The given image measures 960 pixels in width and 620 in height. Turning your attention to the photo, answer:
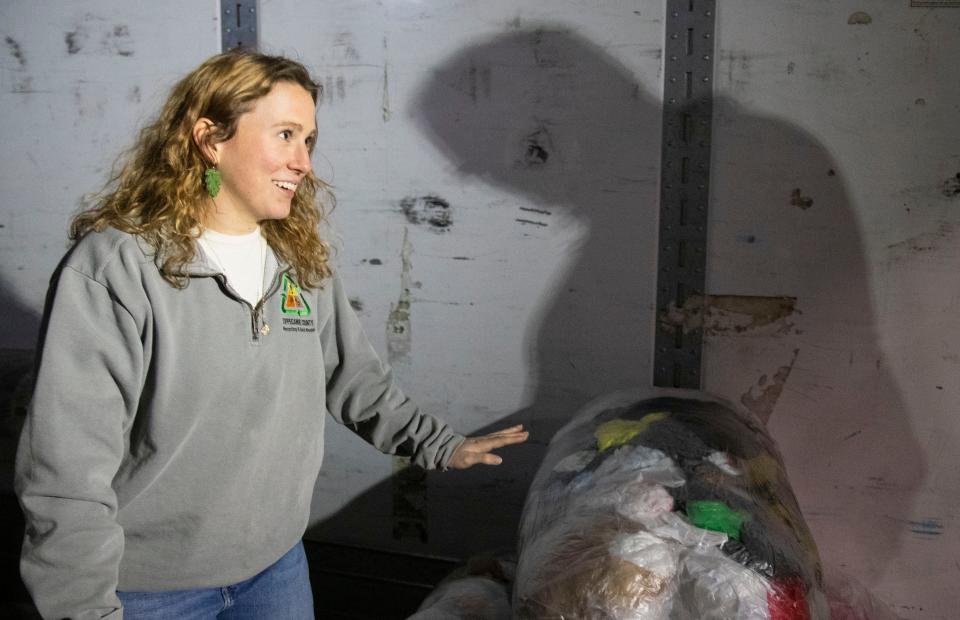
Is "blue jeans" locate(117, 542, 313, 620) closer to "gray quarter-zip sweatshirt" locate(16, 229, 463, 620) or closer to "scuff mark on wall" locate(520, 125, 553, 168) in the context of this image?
"gray quarter-zip sweatshirt" locate(16, 229, 463, 620)

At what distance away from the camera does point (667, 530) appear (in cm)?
137

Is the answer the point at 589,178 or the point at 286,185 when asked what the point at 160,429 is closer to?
the point at 286,185

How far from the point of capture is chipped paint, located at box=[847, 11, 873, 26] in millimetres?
1932

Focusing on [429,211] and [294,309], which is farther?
[429,211]

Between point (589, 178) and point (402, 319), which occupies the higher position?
point (589, 178)

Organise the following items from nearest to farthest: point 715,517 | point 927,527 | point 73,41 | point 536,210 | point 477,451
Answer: point 715,517, point 477,451, point 927,527, point 536,210, point 73,41

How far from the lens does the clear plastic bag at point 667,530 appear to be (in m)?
1.27

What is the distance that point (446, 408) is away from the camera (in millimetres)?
2371

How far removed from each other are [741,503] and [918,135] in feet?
3.33

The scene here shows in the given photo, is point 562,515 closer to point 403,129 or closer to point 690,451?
point 690,451

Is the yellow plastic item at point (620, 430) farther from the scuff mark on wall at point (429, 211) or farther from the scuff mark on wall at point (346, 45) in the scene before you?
the scuff mark on wall at point (346, 45)

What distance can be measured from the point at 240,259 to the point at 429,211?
90cm

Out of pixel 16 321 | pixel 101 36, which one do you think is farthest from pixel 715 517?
pixel 16 321

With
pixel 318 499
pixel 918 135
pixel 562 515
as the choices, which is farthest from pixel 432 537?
pixel 918 135
